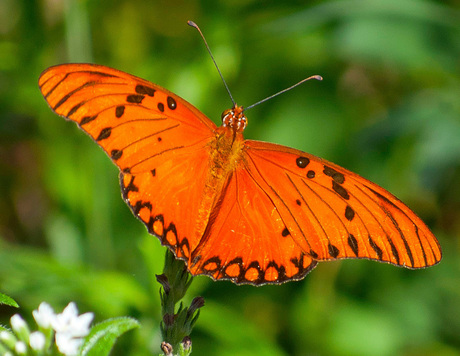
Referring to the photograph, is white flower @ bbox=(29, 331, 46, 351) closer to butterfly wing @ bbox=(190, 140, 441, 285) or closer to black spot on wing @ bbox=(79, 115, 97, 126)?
butterfly wing @ bbox=(190, 140, 441, 285)

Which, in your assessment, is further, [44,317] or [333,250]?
[333,250]

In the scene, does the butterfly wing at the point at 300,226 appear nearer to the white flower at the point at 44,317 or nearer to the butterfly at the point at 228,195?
the butterfly at the point at 228,195

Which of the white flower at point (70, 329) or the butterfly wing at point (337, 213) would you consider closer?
the white flower at point (70, 329)

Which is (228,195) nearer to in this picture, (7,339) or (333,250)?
(333,250)

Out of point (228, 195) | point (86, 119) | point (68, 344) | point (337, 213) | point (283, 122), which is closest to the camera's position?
point (68, 344)

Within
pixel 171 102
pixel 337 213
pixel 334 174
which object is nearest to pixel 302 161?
pixel 334 174

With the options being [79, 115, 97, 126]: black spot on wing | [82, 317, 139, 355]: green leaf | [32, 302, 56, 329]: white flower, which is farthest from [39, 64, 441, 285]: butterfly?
[32, 302, 56, 329]: white flower

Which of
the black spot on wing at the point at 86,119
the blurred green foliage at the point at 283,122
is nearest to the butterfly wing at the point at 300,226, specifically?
the black spot on wing at the point at 86,119

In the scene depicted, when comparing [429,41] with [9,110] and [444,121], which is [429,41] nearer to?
[444,121]
